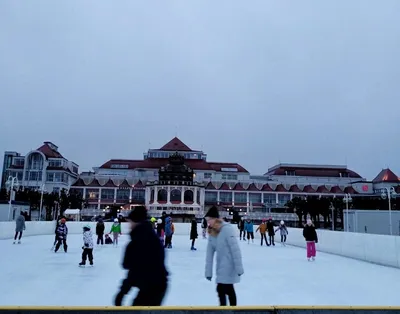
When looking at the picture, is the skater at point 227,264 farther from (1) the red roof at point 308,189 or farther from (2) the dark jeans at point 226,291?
(1) the red roof at point 308,189

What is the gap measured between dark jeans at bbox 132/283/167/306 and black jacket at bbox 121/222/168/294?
0.04 m

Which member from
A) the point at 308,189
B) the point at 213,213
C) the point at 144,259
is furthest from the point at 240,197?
the point at 144,259

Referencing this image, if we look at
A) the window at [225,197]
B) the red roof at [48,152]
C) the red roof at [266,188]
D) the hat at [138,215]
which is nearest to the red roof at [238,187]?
the window at [225,197]

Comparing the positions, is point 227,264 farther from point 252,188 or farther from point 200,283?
point 252,188

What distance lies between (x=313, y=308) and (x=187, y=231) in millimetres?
30481

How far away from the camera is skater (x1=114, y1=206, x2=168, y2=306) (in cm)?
396

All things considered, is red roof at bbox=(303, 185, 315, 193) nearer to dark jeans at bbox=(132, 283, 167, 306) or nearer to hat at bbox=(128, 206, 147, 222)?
hat at bbox=(128, 206, 147, 222)

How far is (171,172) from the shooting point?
239 ft

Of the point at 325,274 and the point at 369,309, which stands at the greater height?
the point at 369,309

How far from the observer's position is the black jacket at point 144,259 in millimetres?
3984

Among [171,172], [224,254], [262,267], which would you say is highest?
[171,172]

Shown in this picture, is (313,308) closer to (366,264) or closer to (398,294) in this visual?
(398,294)

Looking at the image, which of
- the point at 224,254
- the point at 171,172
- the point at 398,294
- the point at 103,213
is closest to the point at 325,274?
the point at 398,294

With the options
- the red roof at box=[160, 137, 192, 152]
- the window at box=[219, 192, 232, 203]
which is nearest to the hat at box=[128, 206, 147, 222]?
the window at box=[219, 192, 232, 203]
